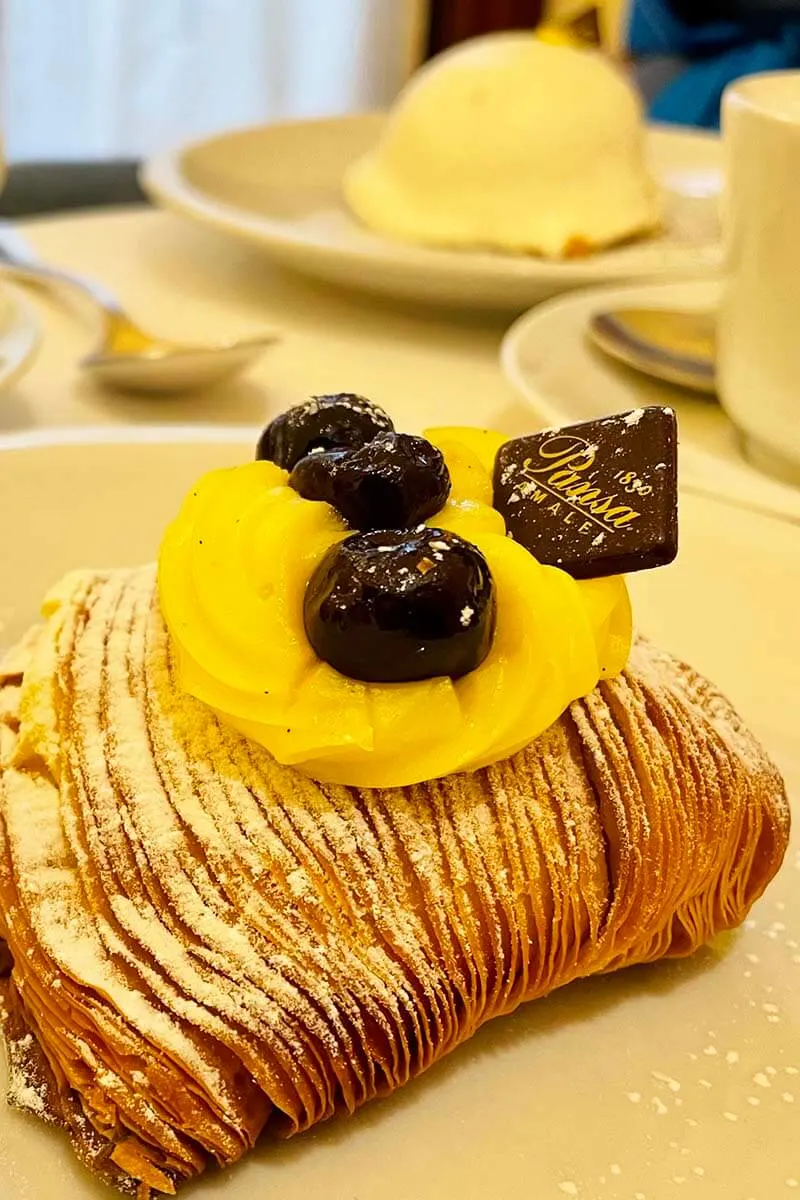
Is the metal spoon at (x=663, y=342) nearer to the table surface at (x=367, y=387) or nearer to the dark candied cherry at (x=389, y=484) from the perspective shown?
the table surface at (x=367, y=387)

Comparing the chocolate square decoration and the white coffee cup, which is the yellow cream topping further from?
the white coffee cup

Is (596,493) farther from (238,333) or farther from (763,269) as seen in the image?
(238,333)

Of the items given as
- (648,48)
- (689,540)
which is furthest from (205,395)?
(648,48)

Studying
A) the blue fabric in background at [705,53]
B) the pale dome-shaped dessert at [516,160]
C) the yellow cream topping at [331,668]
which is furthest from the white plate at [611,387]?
the blue fabric in background at [705,53]

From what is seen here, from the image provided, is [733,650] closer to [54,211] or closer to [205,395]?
[205,395]

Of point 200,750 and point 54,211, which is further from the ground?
point 200,750

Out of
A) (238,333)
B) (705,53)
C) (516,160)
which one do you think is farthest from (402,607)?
(705,53)
